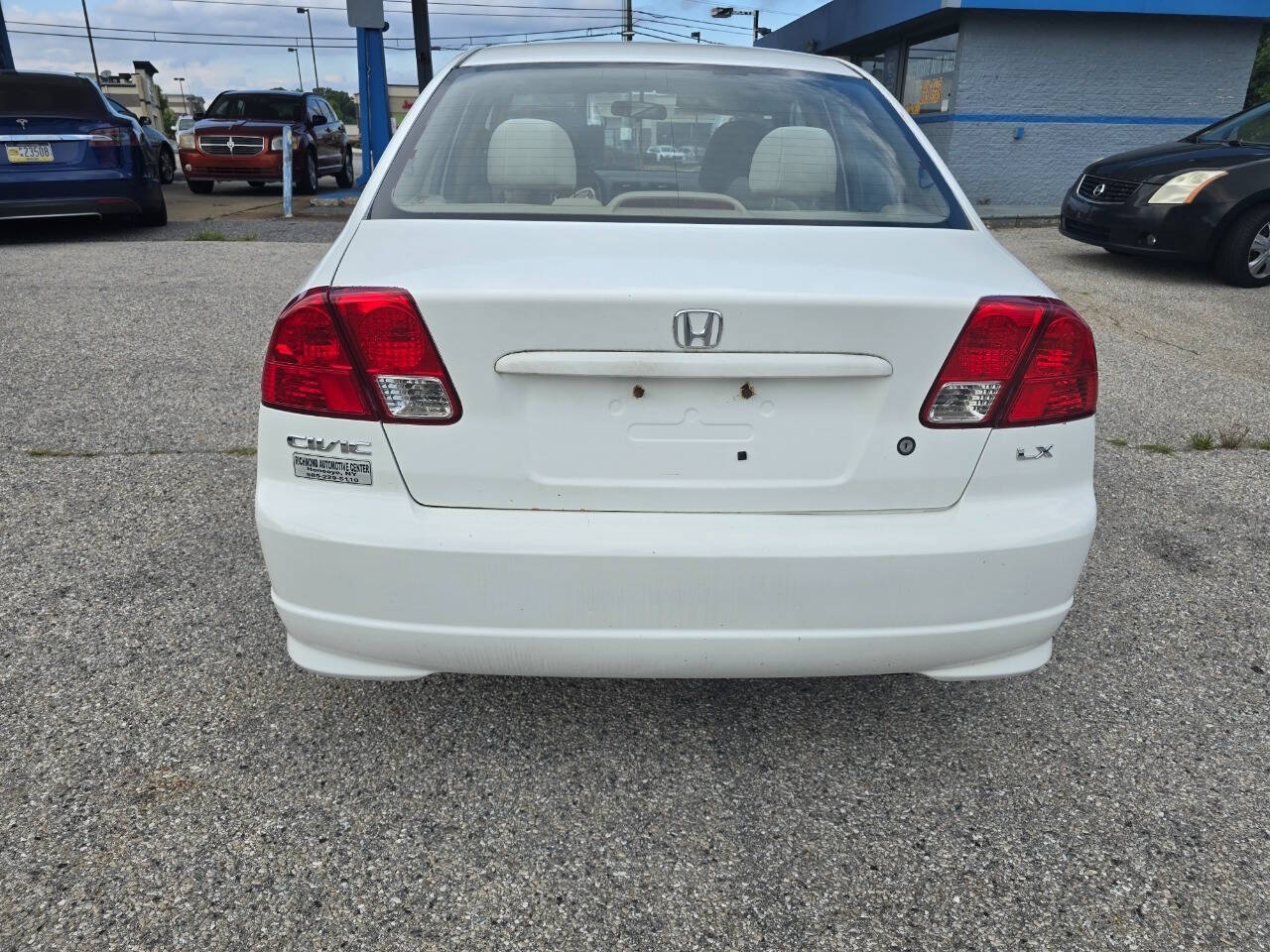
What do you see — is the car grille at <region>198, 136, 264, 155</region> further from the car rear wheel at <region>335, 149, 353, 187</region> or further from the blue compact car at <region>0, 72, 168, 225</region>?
the blue compact car at <region>0, 72, 168, 225</region>

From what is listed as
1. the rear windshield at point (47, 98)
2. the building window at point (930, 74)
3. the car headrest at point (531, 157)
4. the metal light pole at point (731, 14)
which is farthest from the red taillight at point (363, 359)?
the metal light pole at point (731, 14)

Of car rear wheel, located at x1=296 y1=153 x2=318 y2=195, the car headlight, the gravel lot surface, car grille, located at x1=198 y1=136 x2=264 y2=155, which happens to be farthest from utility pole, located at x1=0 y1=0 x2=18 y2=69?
the car headlight

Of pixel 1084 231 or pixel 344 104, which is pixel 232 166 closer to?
pixel 1084 231

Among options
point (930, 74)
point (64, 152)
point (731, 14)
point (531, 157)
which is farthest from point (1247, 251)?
point (731, 14)

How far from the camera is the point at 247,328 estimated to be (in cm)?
667

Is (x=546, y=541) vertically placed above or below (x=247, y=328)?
above

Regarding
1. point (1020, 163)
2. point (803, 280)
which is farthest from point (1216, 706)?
point (1020, 163)

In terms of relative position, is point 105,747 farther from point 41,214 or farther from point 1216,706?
point 41,214

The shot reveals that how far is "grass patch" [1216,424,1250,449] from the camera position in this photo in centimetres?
485

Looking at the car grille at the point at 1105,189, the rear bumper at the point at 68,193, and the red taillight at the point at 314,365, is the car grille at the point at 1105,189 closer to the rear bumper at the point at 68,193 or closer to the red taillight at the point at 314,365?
the red taillight at the point at 314,365

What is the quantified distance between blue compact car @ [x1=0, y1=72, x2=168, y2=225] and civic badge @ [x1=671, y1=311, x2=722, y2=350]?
997 cm

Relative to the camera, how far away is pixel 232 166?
15023mm

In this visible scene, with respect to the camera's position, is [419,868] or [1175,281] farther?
[1175,281]

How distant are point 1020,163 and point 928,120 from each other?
1.66 meters
